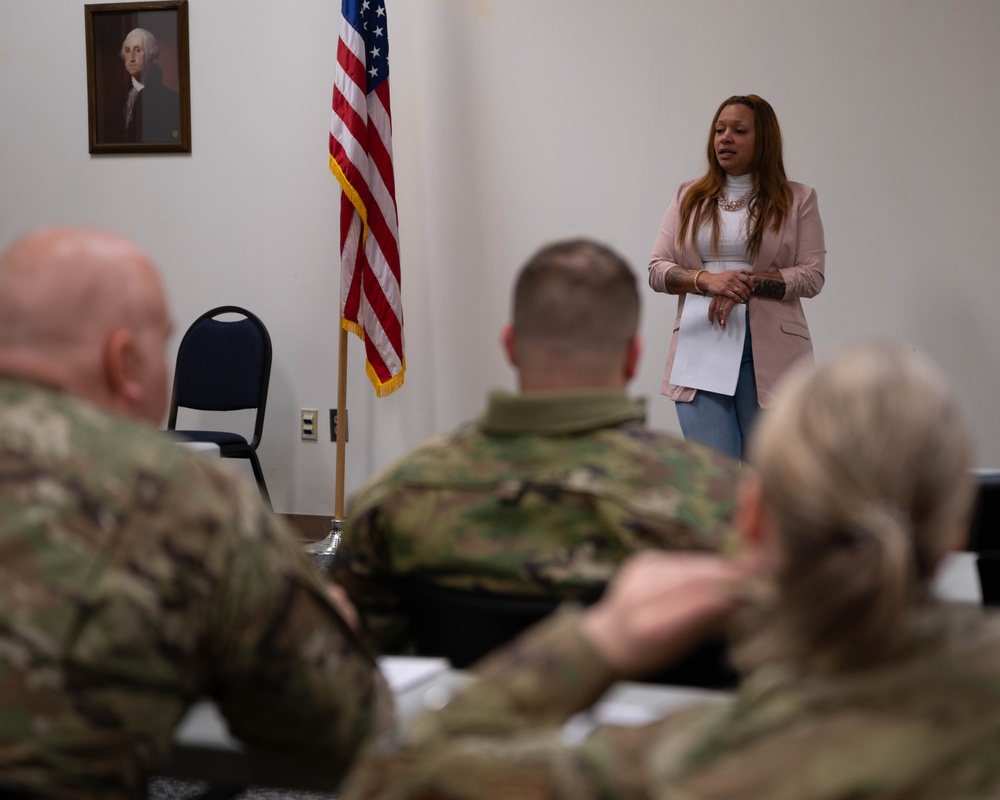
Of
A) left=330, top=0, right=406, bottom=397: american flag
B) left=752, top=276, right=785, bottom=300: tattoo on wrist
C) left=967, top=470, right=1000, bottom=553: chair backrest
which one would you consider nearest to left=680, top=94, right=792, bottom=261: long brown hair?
left=752, top=276, right=785, bottom=300: tattoo on wrist

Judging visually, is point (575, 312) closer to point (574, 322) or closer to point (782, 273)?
point (574, 322)

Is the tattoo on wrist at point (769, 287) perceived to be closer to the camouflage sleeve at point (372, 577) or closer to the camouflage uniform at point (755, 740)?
the camouflage sleeve at point (372, 577)

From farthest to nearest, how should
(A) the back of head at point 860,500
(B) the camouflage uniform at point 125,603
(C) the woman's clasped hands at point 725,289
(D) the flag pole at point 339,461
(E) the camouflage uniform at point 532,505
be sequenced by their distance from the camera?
(D) the flag pole at point 339,461 → (C) the woman's clasped hands at point 725,289 → (E) the camouflage uniform at point 532,505 → (B) the camouflage uniform at point 125,603 → (A) the back of head at point 860,500

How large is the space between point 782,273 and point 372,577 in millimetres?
2632

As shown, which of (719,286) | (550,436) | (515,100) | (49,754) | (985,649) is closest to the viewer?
(985,649)

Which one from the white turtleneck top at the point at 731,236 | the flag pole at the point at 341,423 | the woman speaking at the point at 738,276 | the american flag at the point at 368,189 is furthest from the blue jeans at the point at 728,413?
the flag pole at the point at 341,423

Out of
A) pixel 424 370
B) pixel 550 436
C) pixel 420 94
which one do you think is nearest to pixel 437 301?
pixel 424 370

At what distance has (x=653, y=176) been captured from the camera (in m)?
4.77

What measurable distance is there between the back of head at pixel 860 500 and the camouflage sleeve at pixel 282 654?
0.49m

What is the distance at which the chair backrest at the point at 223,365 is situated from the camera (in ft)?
16.0

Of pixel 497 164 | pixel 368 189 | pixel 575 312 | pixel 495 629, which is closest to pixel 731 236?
pixel 497 164

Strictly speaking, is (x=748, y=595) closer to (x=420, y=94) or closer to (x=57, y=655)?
(x=57, y=655)

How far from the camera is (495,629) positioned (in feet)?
3.99

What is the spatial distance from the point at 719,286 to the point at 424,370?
1.88 metres
